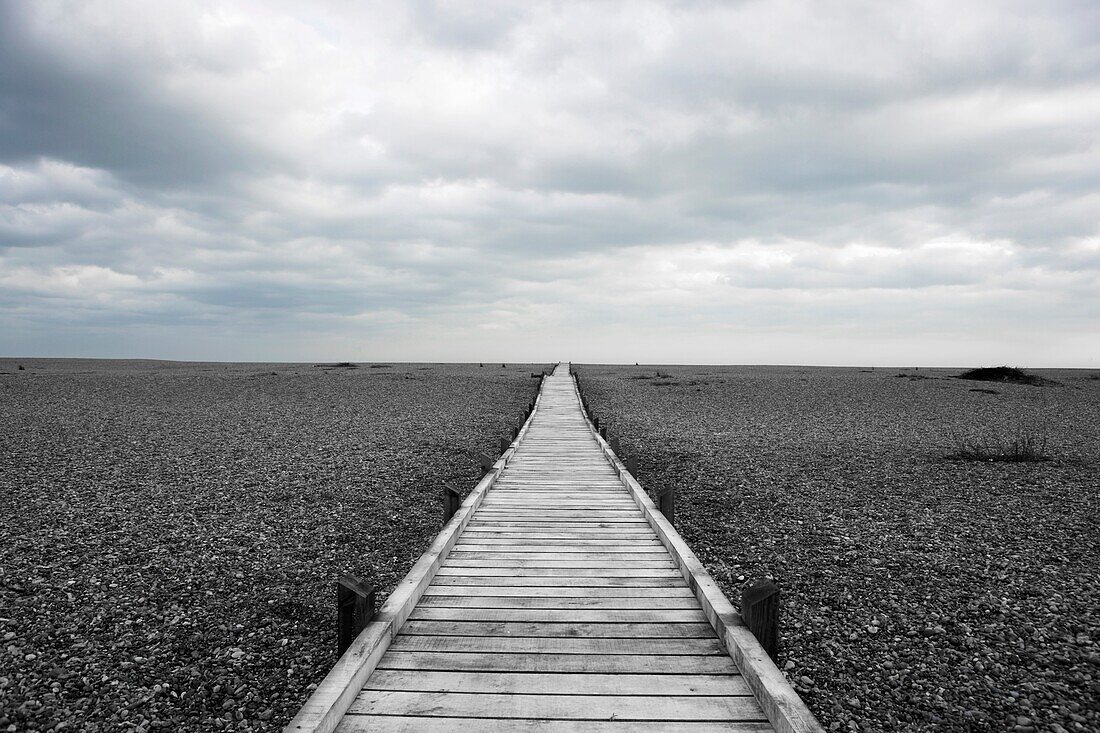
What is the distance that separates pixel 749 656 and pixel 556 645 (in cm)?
144

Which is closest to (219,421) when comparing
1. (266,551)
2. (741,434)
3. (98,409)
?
(98,409)

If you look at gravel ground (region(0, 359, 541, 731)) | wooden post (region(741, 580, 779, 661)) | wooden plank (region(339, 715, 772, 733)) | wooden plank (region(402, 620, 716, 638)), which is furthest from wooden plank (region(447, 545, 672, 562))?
wooden plank (region(339, 715, 772, 733))

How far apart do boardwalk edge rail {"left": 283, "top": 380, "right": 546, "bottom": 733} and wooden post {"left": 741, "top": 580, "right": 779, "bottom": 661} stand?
2654 mm

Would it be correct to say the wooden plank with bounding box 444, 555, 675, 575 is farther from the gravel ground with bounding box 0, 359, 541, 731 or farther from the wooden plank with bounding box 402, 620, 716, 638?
the gravel ground with bounding box 0, 359, 541, 731

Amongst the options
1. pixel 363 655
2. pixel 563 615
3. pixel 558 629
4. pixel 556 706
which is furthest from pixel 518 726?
pixel 563 615

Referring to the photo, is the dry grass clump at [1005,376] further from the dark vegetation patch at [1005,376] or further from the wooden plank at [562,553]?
the wooden plank at [562,553]

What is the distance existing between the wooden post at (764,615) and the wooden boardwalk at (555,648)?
0.13m

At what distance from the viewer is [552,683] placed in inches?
164

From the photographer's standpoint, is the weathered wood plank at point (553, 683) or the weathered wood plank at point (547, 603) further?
the weathered wood plank at point (547, 603)

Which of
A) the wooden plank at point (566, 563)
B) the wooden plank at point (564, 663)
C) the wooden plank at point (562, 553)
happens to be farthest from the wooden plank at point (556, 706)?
the wooden plank at point (562, 553)

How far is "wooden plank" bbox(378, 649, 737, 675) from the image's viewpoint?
4.31 metres

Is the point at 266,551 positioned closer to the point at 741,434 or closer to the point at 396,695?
the point at 396,695

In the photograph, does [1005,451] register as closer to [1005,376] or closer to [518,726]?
[518,726]

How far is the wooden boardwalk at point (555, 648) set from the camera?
375 centimetres
